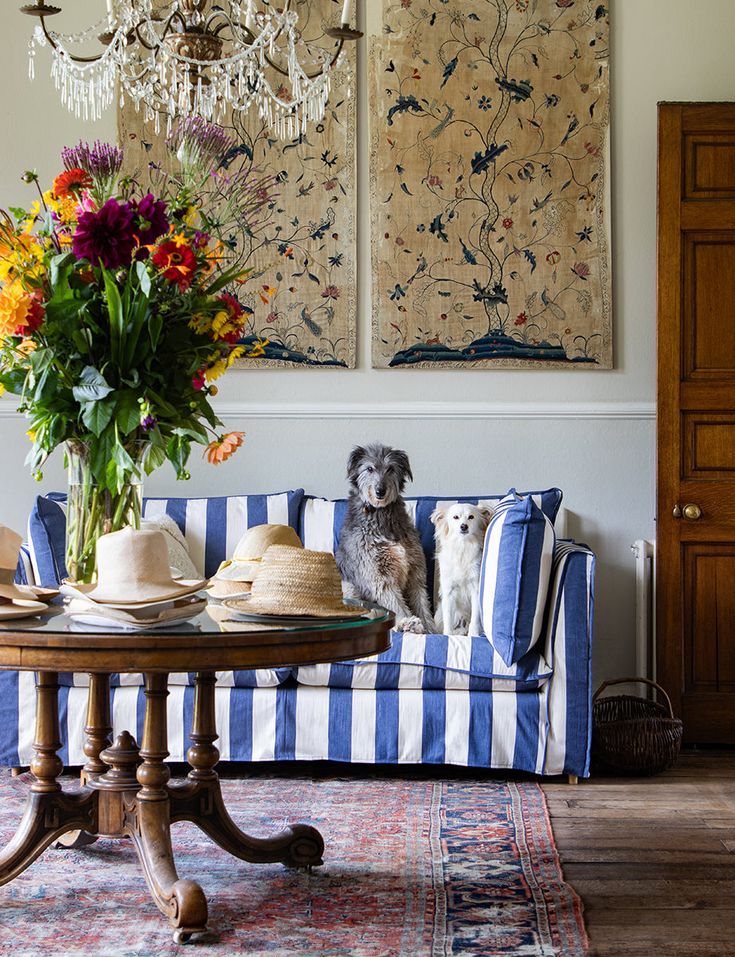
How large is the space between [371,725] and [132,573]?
1.50 metres

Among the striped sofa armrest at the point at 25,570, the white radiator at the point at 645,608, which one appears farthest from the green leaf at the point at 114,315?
the white radiator at the point at 645,608

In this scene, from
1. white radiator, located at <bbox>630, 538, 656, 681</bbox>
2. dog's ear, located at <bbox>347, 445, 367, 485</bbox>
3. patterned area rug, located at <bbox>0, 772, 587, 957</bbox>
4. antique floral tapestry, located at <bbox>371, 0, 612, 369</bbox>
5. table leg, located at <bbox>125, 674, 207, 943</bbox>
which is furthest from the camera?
antique floral tapestry, located at <bbox>371, 0, 612, 369</bbox>

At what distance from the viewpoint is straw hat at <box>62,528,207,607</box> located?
79.9 inches

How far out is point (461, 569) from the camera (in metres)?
3.71

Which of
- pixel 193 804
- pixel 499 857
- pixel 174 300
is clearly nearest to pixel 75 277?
pixel 174 300

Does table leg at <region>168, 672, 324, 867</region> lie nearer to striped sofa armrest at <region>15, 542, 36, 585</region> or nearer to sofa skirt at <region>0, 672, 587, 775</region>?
sofa skirt at <region>0, 672, 587, 775</region>

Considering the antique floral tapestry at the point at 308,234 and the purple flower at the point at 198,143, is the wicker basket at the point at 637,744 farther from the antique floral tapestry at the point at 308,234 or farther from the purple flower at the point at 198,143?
the purple flower at the point at 198,143

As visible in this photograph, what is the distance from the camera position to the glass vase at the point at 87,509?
2266mm

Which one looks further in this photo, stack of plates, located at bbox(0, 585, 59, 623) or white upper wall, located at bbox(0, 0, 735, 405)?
white upper wall, located at bbox(0, 0, 735, 405)

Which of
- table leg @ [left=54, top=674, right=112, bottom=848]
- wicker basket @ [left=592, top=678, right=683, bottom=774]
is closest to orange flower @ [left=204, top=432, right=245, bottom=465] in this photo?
table leg @ [left=54, top=674, right=112, bottom=848]

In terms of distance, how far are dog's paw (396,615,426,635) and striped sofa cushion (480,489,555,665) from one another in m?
0.25

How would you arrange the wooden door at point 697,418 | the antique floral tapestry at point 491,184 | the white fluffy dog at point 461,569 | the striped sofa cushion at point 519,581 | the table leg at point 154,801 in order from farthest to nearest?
the antique floral tapestry at point 491,184, the wooden door at point 697,418, the white fluffy dog at point 461,569, the striped sofa cushion at point 519,581, the table leg at point 154,801

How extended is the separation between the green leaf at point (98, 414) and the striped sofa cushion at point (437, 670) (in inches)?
54.4

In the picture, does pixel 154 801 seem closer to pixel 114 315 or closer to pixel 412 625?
pixel 114 315
